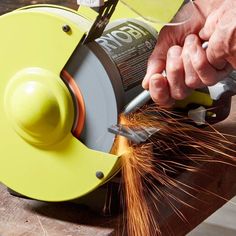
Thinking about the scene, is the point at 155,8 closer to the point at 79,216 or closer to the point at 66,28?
the point at 66,28

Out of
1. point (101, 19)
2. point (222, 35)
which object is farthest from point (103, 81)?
point (222, 35)

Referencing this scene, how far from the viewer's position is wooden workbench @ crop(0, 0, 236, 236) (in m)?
1.24

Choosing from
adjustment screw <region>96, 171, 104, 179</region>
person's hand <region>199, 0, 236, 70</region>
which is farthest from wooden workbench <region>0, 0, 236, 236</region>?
person's hand <region>199, 0, 236, 70</region>

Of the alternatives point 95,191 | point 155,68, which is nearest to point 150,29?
point 155,68

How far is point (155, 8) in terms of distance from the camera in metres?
1.07

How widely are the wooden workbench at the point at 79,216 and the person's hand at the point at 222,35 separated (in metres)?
0.36

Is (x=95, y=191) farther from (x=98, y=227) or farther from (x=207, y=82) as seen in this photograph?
(x=207, y=82)

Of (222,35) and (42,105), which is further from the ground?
(222,35)

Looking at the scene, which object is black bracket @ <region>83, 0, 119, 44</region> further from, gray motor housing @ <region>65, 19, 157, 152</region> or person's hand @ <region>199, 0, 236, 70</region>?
person's hand @ <region>199, 0, 236, 70</region>

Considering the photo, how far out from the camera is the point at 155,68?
117 centimetres

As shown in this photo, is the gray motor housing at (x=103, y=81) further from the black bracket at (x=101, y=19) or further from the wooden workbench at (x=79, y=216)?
the wooden workbench at (x=79, y=216)

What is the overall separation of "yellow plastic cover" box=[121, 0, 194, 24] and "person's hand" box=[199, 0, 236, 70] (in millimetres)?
66

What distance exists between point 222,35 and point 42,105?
350mm

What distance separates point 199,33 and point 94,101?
0.22 metres
